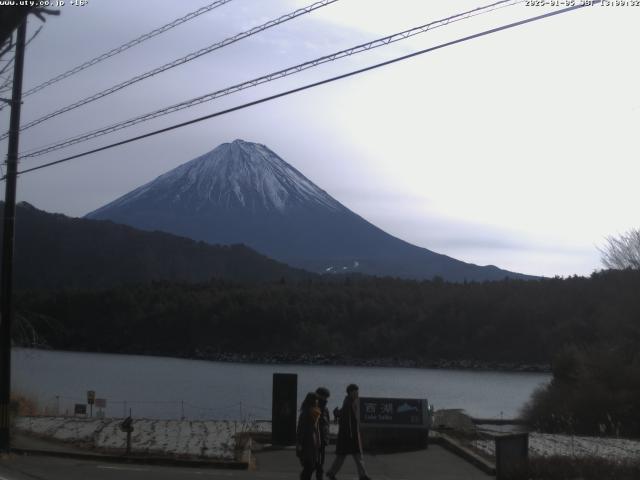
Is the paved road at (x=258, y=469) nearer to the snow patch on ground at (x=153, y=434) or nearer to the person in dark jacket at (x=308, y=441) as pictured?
the snow patch on ground at (x=153, y=434)

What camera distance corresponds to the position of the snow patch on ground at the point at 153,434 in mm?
18312

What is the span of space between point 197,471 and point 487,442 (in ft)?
24.3

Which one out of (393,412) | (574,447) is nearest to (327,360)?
(393,412)

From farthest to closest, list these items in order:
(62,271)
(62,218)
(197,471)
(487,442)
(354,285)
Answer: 1. (62,218)
2. (62,271)
3. (354,285)
4. (487,442)
5. (197,471)

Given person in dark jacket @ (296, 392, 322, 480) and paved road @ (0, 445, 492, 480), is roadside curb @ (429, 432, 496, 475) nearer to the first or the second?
paved road @ (0, 445, 492, 480)

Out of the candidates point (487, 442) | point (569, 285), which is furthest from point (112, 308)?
point (487, 442)

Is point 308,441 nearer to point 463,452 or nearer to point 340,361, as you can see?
point 463,452

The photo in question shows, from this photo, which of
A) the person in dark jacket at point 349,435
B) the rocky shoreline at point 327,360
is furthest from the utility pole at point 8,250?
the rocky shoreline at point 327,360

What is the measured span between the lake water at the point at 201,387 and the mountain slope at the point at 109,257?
48.8m

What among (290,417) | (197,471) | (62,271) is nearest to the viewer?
(197,471)

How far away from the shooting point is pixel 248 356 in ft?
315

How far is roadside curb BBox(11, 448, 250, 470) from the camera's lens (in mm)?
16062

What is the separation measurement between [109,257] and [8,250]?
122218mm

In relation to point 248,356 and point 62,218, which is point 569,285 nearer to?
point 248,356
